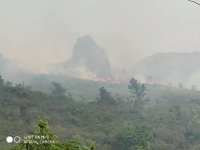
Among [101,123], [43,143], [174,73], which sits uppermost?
[174,73]

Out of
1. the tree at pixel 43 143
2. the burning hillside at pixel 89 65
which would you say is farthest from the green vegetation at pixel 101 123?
the burning hillside at pixel 89 65

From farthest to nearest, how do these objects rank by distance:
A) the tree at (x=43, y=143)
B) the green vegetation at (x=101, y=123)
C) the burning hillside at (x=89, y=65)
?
the burning hillside at (x=89, y=65) < the green vegetation at (x=101, y=123) < the tree at (x=43, y=143)

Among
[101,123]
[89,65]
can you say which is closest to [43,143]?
[101,123]

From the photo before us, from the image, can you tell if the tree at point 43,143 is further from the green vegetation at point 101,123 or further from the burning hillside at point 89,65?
the burning hillside at point 89,65

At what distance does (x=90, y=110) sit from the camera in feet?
129

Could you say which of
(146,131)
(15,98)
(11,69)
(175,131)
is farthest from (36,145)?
(11,69)

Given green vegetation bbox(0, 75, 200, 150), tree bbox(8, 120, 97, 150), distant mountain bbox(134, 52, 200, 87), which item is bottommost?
green vegetation bbox(0, 75, 200, 150)

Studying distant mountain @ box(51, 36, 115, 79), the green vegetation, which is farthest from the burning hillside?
the green vegetation

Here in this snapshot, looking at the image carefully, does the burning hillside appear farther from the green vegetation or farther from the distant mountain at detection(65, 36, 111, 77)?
the green vegetation

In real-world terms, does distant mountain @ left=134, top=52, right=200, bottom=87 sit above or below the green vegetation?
above

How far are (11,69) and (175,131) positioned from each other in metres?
105

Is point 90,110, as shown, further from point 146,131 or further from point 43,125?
point 43,125

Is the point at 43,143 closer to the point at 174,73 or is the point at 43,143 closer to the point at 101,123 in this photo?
the point at 101,123

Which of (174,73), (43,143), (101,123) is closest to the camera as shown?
(43,143)
